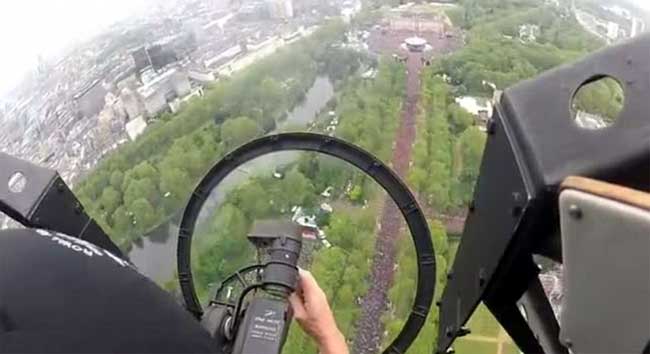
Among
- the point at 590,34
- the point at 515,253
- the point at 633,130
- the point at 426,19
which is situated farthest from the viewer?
the point at 426,19

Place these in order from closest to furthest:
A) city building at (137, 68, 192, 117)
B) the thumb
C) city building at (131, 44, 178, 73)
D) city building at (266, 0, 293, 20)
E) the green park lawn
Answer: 1. the thumb
2. the green park lawn
3. city building at (137, 68, 192, 117)
4. city building at (131, 44, 178, 73)
5. city building at (266, 0, 293, 20)

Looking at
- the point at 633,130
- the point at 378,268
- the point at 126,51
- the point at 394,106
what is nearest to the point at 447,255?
the point at 378,268

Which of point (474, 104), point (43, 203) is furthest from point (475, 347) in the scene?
point (43, 203)

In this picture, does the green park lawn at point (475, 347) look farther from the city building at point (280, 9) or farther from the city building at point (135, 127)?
the city building at point (280, 9)

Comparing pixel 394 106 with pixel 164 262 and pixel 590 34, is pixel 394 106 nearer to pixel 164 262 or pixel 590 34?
pixel 590 34

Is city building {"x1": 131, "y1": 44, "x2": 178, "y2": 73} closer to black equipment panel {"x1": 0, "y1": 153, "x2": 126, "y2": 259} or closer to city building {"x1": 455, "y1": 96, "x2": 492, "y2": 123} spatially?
city building {"x1": 455, "y1": 96, "x2": 492, "y2": 123}

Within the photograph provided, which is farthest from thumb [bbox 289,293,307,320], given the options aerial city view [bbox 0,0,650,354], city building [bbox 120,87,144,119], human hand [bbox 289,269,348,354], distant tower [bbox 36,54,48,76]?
distant tower [bbox 36,54,48,76]

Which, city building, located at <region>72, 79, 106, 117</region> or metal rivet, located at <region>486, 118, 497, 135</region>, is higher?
metal rivet, located at <region>486, 118, 497, 135</region>

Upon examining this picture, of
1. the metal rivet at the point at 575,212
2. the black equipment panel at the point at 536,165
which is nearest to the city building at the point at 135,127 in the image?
the black equipment panel at the point at 536,165
